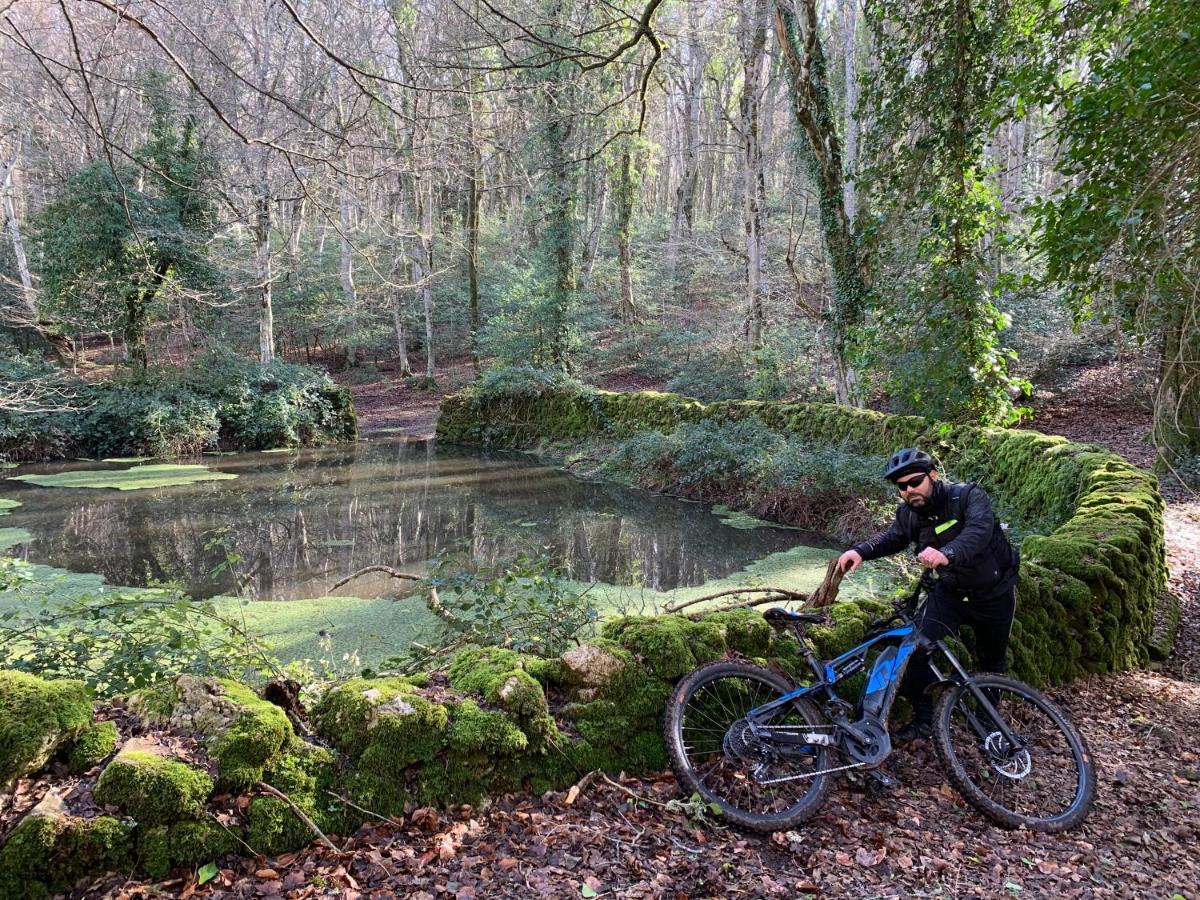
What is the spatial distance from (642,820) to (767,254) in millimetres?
20092

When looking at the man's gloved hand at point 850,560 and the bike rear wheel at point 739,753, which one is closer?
the bike rear wheel at point 739,753

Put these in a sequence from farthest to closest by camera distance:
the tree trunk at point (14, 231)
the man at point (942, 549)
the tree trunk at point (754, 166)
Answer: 1. the tree trunk at point (14, 231)
2. the tree trunk at point (754, 166)
3. the man at point (942, 549)

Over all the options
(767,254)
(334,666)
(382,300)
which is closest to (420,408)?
(382,300)

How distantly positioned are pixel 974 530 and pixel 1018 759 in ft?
3.37

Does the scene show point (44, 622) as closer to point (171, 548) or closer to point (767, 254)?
point (171, 548)

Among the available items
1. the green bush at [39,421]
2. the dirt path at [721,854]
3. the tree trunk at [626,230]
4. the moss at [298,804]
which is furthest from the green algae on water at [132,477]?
the tree trunk at [626,230]

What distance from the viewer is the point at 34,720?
6.98ft

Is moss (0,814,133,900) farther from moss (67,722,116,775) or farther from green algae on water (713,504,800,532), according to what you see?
green algae on water (713,504,800,532)

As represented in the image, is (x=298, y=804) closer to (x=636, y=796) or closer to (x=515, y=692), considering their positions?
(x=515, y=692)

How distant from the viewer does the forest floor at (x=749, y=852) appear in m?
2.23

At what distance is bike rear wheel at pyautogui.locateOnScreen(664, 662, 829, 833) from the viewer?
2.69m

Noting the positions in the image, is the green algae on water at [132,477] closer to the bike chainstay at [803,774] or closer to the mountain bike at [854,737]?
the mountain bike at [854,737]

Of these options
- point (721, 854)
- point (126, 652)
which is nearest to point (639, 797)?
point (721, 854)

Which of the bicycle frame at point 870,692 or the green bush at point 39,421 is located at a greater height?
the green bush at point 39,421
